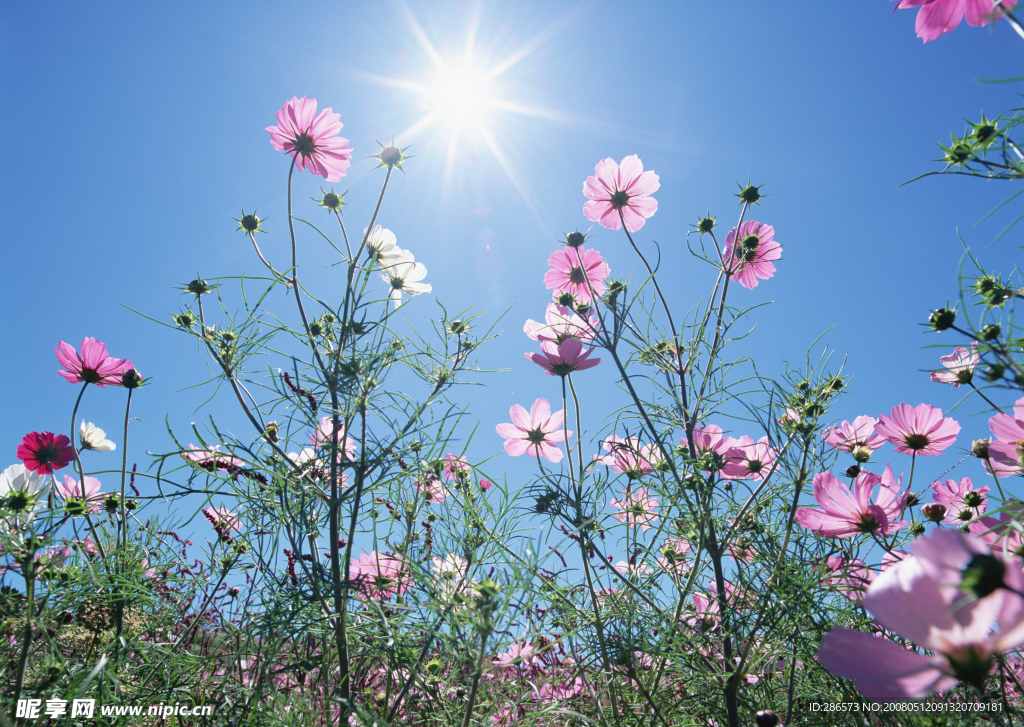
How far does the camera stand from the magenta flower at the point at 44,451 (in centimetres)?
107

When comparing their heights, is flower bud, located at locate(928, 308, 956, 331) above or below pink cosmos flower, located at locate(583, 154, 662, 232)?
below

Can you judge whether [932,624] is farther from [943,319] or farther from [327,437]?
[327,437]

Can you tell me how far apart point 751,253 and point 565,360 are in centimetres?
50

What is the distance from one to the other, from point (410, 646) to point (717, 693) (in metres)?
0.52

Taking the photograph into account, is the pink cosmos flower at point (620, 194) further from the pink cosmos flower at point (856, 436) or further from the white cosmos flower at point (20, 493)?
the white cosmos flower at point (20, 493)

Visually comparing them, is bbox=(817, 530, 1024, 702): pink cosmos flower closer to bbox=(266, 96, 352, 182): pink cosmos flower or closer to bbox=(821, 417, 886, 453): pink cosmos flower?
bbox=(821, 417, 886, 453): pink cosmos flower

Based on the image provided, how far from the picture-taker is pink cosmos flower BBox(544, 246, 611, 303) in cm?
120

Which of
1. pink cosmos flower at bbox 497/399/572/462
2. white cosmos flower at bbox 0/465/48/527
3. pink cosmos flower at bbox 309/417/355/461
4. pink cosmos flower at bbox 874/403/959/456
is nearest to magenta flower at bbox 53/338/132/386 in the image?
white cosmos flower at bbox 0/465/48/527

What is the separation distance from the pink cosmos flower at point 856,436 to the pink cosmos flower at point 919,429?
17 mm

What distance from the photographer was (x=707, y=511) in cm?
83

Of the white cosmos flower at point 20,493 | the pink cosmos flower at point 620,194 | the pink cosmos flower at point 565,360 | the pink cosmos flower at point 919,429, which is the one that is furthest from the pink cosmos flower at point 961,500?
the white cosmos flower at point 20,493

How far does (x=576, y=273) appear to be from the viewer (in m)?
1.25

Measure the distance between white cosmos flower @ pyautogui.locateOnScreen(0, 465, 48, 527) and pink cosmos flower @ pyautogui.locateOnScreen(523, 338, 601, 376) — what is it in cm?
89

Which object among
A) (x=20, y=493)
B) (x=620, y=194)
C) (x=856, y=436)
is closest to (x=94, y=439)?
(x=20, y=493)
